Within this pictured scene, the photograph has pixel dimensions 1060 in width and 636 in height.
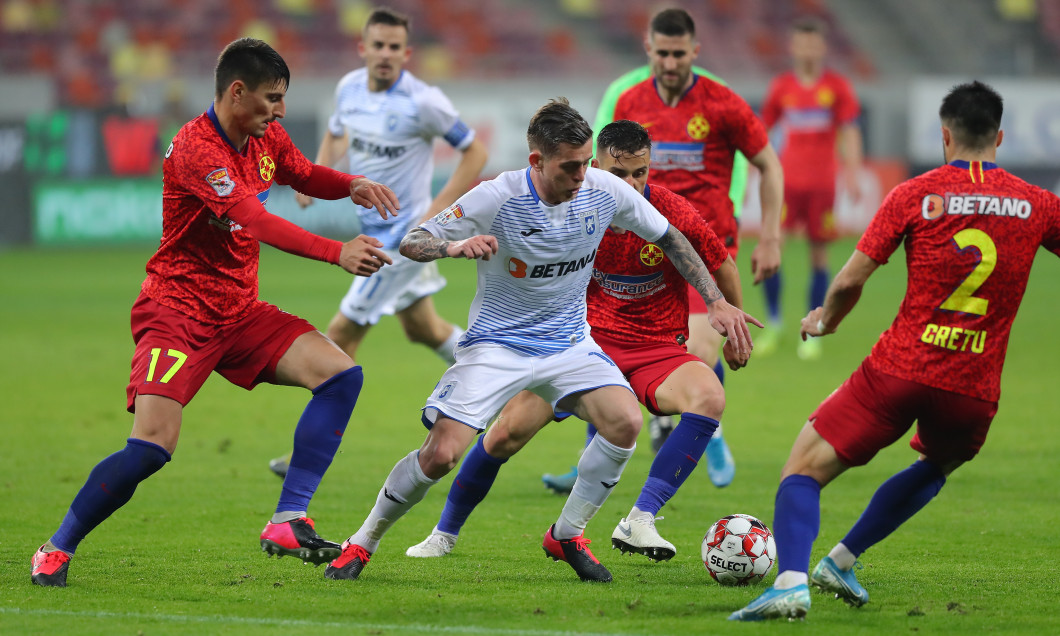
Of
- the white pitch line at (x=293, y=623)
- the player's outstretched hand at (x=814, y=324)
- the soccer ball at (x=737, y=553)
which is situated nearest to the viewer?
the white pitch line at (x=293, y=623)

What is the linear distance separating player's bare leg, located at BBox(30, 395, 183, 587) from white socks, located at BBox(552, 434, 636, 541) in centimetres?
159

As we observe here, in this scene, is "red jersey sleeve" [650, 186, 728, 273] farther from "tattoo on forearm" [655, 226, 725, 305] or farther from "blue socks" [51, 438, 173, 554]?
"blue socks" [51, 438, 173, 554]

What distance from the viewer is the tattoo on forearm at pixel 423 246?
487 cm

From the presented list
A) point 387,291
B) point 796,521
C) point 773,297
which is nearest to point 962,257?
point 796,521

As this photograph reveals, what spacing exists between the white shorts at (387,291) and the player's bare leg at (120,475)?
9.62 ft

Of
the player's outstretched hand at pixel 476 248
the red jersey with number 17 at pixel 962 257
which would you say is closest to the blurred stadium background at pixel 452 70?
the player's outstretched hand at pixel 476 248

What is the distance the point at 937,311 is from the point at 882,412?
1.32 ft

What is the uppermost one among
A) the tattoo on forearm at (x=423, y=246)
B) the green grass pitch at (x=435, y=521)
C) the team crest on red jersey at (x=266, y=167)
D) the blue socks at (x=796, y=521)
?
the team crest on red jersey at (x=266, y=167)

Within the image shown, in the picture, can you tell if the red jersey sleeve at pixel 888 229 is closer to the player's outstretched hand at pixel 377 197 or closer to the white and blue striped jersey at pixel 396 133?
the player's outstretched hand at pixel 377 197

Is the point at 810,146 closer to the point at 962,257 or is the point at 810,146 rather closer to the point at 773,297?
the point at 773,297

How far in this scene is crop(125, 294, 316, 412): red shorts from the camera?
5.07 m

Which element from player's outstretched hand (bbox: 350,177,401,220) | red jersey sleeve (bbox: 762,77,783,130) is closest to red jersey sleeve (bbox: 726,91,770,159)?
player's outstretched hand (bbox: 350,177,401,220)

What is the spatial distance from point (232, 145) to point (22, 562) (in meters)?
1.95

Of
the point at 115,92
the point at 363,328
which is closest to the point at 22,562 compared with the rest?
the point at 363,328
